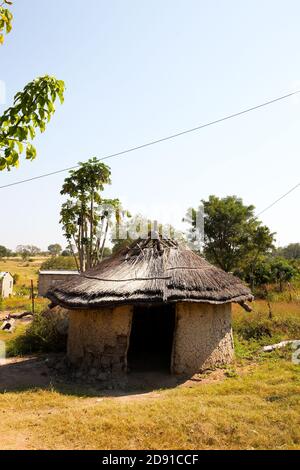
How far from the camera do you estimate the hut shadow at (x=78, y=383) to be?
7884 millimetres

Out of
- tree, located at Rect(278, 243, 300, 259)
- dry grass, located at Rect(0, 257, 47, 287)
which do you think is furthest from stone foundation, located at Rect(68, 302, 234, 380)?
tree, located at Rect(278, 243, 300, 259)

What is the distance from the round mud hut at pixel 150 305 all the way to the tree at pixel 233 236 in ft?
57.6

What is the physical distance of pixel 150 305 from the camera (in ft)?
27.9

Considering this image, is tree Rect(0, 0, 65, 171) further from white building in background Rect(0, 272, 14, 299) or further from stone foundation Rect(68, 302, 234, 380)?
white building in background Rect(0, 272, 14, 299)

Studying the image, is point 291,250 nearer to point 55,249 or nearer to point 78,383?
point 55,249

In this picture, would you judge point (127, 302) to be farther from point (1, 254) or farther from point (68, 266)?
point (1, 254)

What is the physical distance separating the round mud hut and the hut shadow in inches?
13.1

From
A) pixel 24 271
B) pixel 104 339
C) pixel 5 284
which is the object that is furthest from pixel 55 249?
pixel 104 339

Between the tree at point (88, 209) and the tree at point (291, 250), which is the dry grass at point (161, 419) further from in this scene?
the tree at point (291, 250)

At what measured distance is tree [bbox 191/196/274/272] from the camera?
27.4 m

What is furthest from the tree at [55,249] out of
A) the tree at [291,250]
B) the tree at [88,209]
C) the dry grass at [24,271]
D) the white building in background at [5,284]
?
the tree at [88,209]
